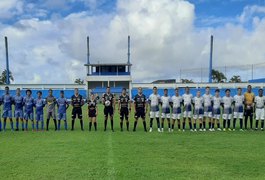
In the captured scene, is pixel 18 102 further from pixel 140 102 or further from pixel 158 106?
pixel 158 106

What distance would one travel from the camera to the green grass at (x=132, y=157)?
25.1ft

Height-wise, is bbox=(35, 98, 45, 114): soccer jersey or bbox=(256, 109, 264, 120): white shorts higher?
bbox=(35, 98, 45, 114): soccer jersey

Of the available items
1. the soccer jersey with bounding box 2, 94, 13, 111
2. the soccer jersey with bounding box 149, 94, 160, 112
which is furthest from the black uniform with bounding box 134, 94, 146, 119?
the soccer jersey with bounding box 2, 94, 13, 111

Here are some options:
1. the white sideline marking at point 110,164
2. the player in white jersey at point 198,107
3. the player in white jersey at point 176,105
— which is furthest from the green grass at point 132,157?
the player in white jersey at point 198,107

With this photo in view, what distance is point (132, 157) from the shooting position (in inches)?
373

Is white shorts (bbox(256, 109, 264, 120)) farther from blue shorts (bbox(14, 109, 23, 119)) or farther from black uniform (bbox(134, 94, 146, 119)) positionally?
blue shorts (bbox(14, 109, 23, 119))

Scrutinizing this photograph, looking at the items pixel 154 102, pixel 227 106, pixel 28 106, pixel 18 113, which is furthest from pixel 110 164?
pixel 227 106

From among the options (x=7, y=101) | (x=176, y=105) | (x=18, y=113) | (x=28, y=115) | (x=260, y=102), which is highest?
(x=7, y=101)

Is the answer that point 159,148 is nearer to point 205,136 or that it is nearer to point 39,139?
point 205,136

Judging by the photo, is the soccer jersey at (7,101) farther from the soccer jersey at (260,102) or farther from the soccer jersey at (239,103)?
the soccer jersey at (260,102)

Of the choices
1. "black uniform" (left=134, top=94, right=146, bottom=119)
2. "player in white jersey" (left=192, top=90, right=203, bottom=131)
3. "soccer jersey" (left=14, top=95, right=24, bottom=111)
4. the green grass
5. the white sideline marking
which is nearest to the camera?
the white sideline marking

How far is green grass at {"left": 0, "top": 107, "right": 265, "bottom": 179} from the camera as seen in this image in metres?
7.66

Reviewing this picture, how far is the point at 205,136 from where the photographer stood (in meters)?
14.1

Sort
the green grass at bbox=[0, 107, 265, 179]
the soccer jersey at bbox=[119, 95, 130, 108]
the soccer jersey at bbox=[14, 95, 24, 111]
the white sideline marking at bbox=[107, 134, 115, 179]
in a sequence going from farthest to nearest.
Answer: the soccer jersey at bbox=[14, 95, 24, 111]
the soccer jersey at bbox=[119, 95, 130, 108]
the green grass at bbox=[0, 107, 265, 179]
the white sideline marking at bbox=[107, 134, 115, 179]
